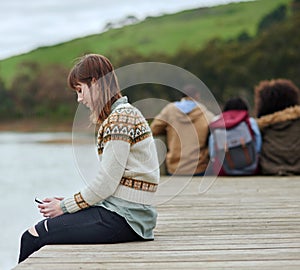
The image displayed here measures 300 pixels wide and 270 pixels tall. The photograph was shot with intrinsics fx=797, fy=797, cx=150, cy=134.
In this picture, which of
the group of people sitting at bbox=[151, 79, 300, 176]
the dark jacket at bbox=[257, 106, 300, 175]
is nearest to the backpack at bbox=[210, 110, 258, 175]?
the group of people sitting at bbox=[151, 79, 300, 176]

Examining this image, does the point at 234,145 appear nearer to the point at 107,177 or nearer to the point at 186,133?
the point at 186,133

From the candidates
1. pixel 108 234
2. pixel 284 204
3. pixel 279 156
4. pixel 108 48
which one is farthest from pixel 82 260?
pixel 108 48

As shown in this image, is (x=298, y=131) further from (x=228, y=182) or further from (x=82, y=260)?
(x=82, y=260)

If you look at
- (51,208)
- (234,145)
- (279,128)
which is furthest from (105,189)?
(279,128)

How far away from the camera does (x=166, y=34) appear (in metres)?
64.9

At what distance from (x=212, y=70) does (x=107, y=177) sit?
42745 millimetres

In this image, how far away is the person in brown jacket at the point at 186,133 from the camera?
27.6 ft

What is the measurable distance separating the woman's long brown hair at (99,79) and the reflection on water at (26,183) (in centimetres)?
491

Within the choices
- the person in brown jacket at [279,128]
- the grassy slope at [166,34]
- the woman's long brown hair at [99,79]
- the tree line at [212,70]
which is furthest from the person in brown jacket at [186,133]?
the grassy slope at [166,34]

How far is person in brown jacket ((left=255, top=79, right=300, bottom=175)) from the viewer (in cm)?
813

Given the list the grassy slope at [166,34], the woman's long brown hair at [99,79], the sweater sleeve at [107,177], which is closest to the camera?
the sweater sleeve at [107,177]

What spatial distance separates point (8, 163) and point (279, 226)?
24.1m

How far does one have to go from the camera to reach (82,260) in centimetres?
375

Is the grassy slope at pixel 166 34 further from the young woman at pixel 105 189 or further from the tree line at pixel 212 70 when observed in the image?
the young woman at pixel 105 189
